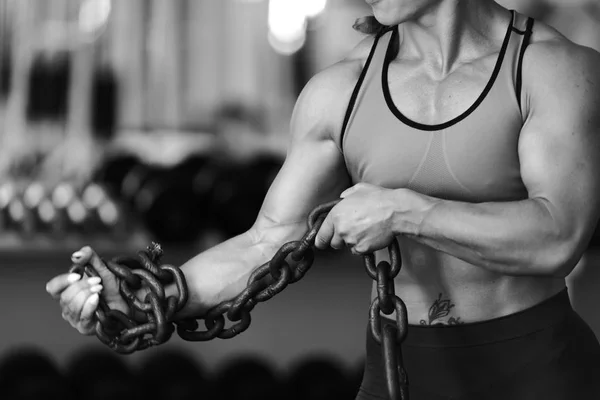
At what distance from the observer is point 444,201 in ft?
4.53

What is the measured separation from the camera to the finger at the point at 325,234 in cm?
144

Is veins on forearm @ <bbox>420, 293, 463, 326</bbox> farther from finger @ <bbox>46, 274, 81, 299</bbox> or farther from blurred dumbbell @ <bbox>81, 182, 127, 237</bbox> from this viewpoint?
blurred dumbbell @ <bbox>81, 182, 127, 237</bbox>

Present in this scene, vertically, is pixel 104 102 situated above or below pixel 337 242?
below

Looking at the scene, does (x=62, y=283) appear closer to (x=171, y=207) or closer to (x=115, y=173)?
(x=171, y=207)

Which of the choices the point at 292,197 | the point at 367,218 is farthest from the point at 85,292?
the point at 367,218

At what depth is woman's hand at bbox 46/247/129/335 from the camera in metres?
1.53

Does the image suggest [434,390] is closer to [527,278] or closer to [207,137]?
[527,278]

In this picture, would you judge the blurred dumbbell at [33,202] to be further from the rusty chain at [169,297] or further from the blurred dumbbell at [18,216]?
the rusty chain at [169,297]

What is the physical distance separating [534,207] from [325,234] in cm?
32

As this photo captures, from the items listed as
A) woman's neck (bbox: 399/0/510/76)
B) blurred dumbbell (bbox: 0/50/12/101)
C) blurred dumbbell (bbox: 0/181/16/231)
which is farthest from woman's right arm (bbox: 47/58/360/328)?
blurred dumbbell (bbox: 0/50/12/101)

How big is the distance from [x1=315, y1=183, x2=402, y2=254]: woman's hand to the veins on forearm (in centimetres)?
25

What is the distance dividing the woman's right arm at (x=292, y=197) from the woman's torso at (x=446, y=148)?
38mm

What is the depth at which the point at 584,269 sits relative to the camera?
134 inches

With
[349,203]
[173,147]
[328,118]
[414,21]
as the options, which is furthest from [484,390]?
[173,147]
